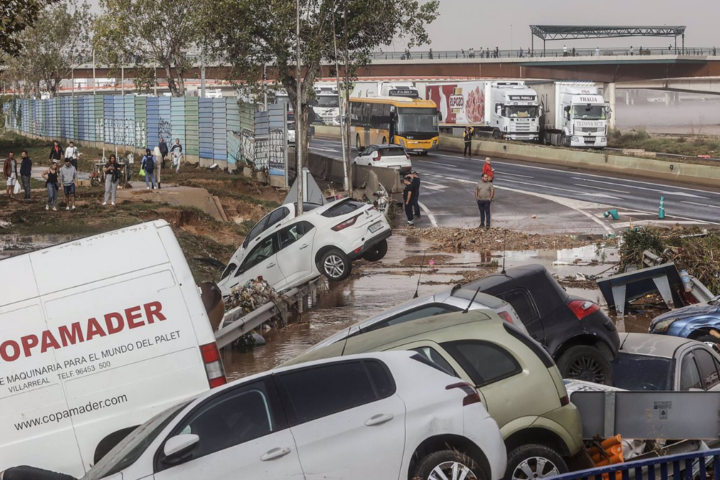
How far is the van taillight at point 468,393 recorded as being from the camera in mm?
7098

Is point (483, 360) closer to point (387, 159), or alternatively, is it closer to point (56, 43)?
point (387, 159)

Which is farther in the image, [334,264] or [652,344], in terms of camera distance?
[334,264]

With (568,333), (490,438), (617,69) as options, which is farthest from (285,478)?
(617,69)

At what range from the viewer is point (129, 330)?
8.55 m

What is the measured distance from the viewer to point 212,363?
862 cm

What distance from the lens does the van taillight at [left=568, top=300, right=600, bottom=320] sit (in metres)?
11.2

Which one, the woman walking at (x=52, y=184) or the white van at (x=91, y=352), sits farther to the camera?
the woman walking at (x=52, y=184)

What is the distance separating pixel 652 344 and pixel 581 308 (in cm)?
89

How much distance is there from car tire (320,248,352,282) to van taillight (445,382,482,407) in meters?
11.6

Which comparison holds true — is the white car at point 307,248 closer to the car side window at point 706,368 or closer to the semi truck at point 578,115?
the car side window at point 706,368

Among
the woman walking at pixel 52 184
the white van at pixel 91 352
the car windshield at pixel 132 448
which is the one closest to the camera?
the car windshield at pixel 132 448

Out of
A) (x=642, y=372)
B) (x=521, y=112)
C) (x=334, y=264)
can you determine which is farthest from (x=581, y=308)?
(x=521, y=112)

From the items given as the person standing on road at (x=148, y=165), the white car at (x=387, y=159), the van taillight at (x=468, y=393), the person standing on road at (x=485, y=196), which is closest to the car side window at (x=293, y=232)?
the person standing on road at (x=485, y=196)

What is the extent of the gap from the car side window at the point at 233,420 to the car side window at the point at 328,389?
14cm
